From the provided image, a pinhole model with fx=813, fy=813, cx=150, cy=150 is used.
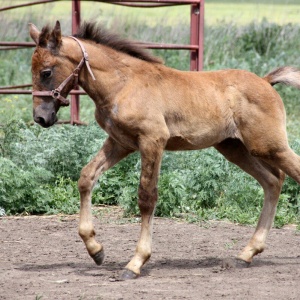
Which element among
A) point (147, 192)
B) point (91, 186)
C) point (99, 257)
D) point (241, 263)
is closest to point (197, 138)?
point (147, 192)

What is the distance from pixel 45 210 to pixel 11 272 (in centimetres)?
250

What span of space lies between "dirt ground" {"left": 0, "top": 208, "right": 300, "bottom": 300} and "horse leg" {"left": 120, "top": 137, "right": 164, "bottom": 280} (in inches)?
7.4

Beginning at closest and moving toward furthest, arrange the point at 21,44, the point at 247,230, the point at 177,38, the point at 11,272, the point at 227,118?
the point at 11,272, the point at 227,118, the point at 247,230, the point at 21,44, the point at 177,38

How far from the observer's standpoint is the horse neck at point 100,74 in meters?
6.55

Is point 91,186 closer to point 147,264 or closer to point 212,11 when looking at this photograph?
point 147,264

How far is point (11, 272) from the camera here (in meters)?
6.49

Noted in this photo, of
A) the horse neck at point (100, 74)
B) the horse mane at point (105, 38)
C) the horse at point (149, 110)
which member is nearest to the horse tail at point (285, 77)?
the horse at point (149, 110)

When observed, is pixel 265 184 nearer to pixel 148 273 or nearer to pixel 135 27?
pixel 148 273

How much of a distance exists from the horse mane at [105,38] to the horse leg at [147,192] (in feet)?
3.07

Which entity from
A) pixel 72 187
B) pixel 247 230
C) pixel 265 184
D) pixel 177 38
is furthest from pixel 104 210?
pixel 177 38

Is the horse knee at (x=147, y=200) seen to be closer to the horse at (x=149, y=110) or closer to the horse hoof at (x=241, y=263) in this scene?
the horse at (x=149, y=110)

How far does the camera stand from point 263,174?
7195 millimetres

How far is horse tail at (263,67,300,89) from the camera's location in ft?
23.8

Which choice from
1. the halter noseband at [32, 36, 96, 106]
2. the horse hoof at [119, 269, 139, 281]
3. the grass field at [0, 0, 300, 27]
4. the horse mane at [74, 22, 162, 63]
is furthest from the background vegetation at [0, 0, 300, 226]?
the grass field at [0, 0, 300, 27]
